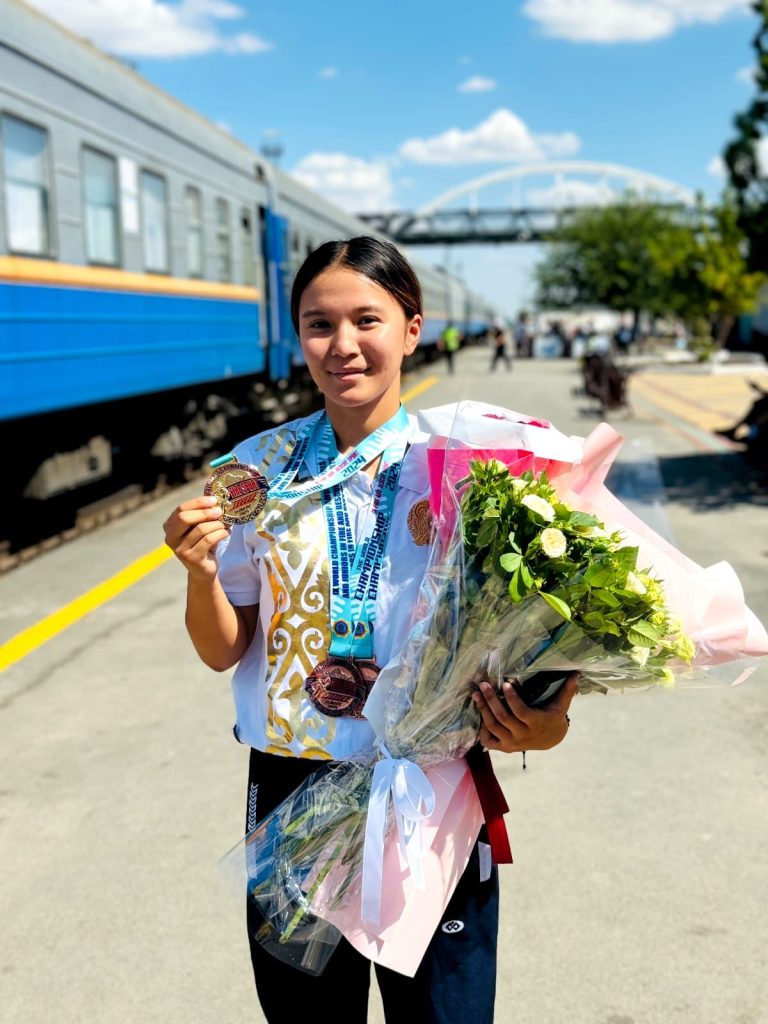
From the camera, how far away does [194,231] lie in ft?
37.4

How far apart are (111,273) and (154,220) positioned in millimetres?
1386

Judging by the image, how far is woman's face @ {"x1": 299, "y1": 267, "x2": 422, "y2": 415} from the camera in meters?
1.89

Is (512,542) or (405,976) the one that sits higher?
(512,542)

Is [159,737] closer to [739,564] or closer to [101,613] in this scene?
[101,613]

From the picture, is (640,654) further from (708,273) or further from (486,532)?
(708,273)

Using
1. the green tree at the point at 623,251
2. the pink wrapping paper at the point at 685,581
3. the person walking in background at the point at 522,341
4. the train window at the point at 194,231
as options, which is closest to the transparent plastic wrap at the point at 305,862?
the pink wrapping paper at the point at 685,581

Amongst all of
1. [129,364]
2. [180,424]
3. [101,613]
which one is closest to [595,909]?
[101,613]

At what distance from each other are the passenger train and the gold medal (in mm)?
5926

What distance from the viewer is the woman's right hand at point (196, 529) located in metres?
1.80

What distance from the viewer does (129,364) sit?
947 cm

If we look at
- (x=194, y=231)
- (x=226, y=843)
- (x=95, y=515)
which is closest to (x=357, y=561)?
(x=226, y=843)

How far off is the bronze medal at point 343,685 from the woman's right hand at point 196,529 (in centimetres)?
28

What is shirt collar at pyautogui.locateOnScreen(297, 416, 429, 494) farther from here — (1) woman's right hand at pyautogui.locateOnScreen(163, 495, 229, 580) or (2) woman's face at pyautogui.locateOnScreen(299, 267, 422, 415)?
(1) woman's right hand at pyautogui.locateOnScreen(163, 495, 229, 580)

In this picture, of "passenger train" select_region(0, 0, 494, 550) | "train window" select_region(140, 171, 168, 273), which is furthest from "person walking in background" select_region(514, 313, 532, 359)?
"train window" select_region(140, 171, 168, 273)
